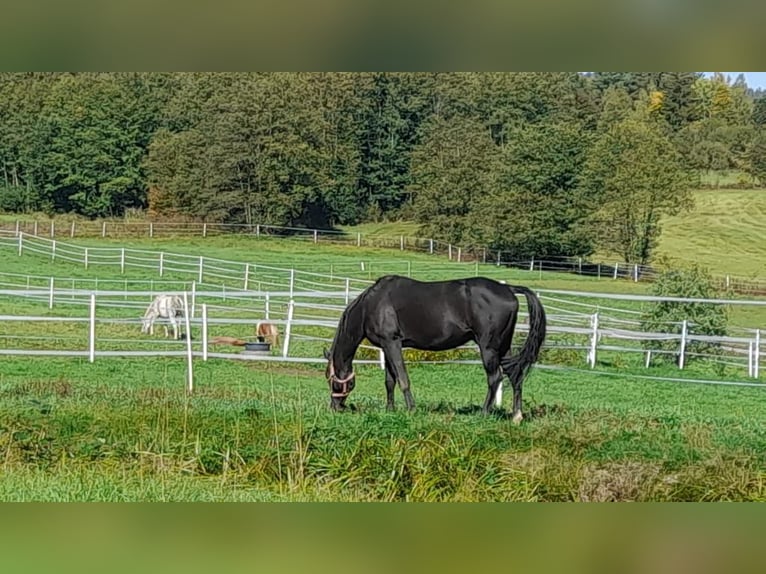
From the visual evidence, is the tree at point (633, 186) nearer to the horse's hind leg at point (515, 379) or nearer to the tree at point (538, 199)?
the tree at point (538, 199)

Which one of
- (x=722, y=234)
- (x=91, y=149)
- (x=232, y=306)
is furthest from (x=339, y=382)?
(x=722, y=234)

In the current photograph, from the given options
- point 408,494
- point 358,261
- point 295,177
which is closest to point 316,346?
point 358,261

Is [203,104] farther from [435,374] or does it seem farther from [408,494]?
[408,494]

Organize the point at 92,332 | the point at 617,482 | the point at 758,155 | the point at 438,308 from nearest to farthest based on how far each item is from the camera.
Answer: the point at 617,482 → the point at 438,308 → the point at 758,155 → the point at 92,332

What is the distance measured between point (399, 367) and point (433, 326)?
37 centimetres

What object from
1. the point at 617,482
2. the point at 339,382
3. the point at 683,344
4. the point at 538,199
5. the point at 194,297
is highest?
the point at 538,199

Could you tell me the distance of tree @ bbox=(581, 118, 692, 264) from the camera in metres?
8.39

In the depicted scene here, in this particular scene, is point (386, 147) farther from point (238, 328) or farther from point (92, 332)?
point (92, 332)

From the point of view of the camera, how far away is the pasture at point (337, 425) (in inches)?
280

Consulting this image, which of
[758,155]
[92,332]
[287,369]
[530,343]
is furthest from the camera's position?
[92,332]

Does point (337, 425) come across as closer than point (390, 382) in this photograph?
Yes

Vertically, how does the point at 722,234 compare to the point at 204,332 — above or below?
above

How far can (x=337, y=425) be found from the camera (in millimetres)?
7617

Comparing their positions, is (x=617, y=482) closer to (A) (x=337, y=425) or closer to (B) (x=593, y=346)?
(B) (x=593, y=346)
